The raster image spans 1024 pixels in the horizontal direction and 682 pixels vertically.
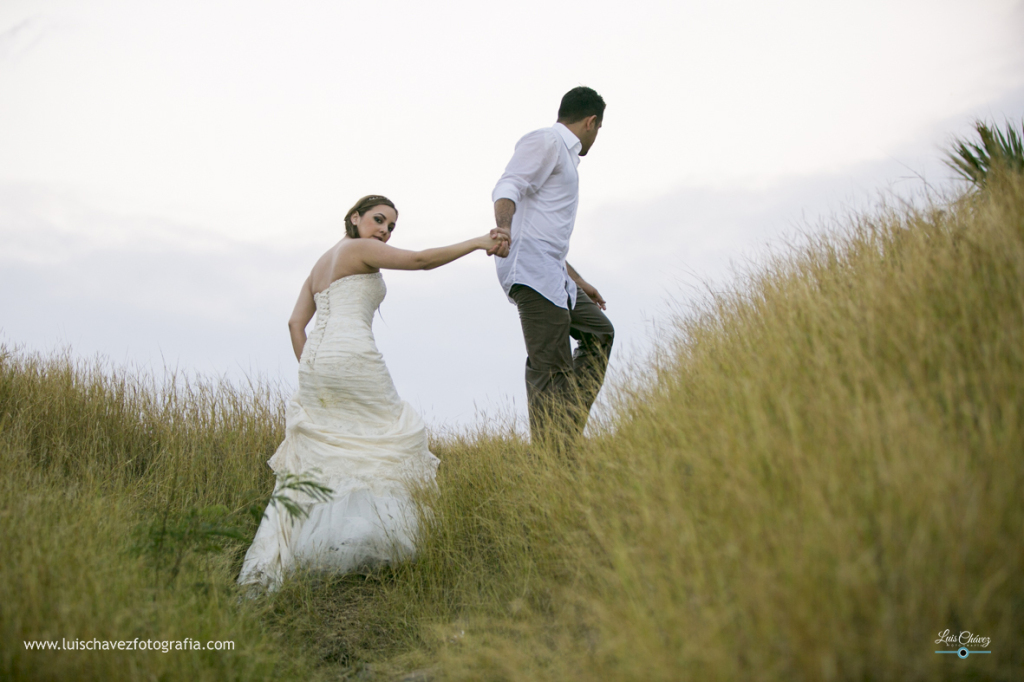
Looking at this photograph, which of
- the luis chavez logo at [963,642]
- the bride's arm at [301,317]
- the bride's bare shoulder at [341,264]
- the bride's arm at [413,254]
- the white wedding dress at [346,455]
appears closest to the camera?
the luis chavez logo at [963,642]

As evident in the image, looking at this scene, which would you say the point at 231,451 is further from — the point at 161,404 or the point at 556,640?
the point at 556,640

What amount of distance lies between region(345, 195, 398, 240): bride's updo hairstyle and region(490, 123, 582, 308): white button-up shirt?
3.05ft

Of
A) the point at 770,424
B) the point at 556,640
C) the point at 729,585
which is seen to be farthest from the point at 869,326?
the point at 556,640

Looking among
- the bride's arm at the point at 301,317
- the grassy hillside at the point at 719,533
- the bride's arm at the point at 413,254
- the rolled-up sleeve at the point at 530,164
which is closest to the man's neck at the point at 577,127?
the rolled-up sleeve at the point at 530,164

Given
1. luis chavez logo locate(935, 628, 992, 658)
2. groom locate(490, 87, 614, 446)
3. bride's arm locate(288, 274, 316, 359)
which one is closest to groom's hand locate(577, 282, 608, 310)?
groom locate(490, 87, 614, 446)

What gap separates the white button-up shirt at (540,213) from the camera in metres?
4.52

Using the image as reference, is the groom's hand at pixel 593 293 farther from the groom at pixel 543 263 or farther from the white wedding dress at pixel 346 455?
the white wedding dress at pixel 346 455

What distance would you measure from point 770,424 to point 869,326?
2.04 feet

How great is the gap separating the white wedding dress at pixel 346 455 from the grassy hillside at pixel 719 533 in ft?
0.64

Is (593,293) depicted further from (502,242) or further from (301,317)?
(301,317)

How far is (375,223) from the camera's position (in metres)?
4.77

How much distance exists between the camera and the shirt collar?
4.81 meters

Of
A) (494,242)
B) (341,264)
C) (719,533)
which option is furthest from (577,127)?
(719,533)

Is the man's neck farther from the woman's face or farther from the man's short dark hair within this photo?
the woman's face
